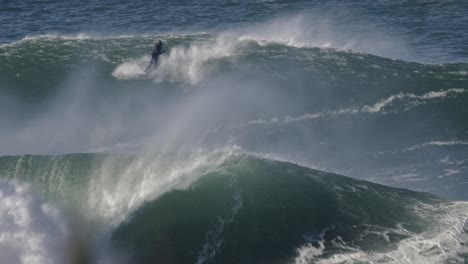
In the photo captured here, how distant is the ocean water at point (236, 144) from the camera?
13969 millimetres

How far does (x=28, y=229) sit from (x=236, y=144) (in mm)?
6525

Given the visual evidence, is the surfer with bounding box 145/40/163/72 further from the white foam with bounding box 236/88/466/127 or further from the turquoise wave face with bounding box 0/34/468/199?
the white foam with bounding box 236/88/466/127

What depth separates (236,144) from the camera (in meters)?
17.8

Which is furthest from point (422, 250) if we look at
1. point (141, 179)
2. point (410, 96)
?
point (410, 96)

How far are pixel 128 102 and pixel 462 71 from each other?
1254cm

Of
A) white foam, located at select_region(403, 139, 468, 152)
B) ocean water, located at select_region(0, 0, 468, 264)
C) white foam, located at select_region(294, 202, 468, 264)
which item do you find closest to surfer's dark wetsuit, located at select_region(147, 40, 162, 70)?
ocean water, located at select_region(0, 0, 468, 264)

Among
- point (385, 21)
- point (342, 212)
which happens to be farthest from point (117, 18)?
point (342, 212)

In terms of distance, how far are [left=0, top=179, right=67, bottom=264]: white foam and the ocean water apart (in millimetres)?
45

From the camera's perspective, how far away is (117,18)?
31188 mm

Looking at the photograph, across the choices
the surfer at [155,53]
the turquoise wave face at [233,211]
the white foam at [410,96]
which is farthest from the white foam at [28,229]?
the white foam at [410,96]

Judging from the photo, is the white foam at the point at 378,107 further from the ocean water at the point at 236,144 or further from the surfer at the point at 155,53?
the surfer at the point at 155,53

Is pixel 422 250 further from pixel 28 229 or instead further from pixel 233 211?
pixel 28 229

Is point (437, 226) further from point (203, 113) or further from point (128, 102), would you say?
point (128, 102)

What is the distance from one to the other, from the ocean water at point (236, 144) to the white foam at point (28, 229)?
0.15 ft
